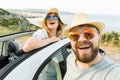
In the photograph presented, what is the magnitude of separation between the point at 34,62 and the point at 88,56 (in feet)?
2.22

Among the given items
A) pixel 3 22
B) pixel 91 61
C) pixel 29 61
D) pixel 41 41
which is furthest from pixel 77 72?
pixel 3 22

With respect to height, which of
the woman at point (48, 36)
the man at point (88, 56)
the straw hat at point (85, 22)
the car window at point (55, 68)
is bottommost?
the car window at point (55, 68)

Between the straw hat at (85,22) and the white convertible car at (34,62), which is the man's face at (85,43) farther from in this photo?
the white convertible car at (34,62)

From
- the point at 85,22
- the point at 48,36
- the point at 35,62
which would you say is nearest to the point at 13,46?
the point at 48,36

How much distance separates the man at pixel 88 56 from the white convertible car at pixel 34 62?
0.37 meters

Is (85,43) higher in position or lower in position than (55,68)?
higher

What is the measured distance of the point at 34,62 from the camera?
3000 millimetres

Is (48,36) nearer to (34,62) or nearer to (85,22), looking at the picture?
(34,62)

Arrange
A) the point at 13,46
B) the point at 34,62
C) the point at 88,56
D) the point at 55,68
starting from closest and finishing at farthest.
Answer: the point at 88,56 < the point at 34,62 < the point at 55,68 < the point at 13,46

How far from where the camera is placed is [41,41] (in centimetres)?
370

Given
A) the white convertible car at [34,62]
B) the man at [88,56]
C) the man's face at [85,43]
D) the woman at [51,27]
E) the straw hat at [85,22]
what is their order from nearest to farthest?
the man at [88,56], the man's face at [85,43], the straw hat at [85,22], the white convertible car at [34,62], the woman at [51,27]

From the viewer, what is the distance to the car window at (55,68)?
329 centimetres

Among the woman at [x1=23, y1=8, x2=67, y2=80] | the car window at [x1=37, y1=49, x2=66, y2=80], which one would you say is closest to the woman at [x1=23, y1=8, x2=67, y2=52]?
the woman at [x1=23, y1=8, x2=67, y2=80]

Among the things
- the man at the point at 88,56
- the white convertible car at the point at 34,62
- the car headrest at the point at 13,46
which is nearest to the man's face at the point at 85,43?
the man at the point at 88,56
